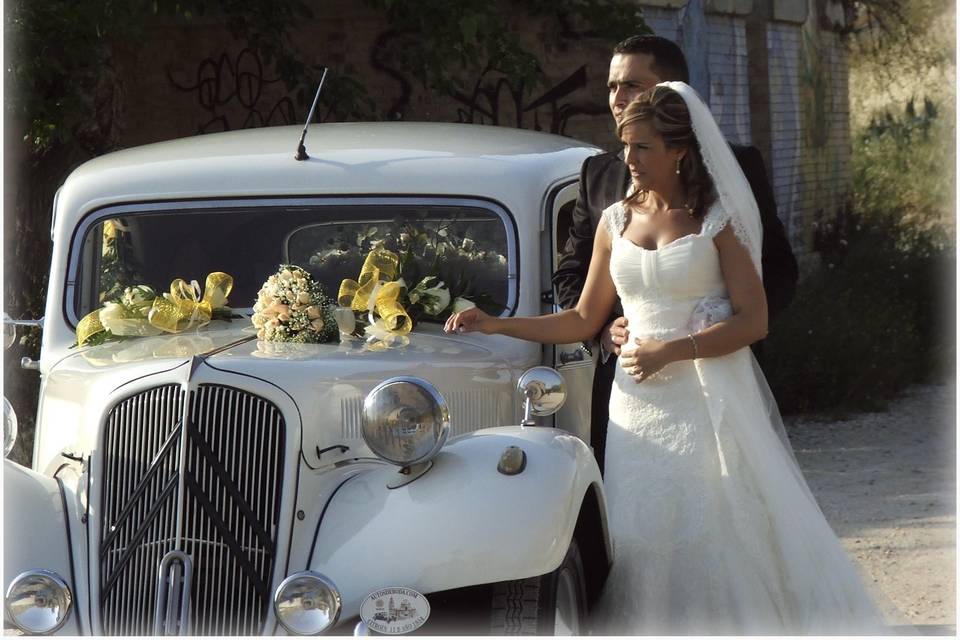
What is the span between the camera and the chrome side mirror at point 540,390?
3707mm

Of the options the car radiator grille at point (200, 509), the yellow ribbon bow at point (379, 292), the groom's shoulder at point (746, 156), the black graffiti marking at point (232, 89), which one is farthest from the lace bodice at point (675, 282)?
the black graffiti marking at point (232, 89)

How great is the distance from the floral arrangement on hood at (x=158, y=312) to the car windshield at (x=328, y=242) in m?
0.10

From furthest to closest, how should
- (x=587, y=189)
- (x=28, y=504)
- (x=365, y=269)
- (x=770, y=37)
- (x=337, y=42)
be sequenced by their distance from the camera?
(x=770, y=37) → (x=337, y=42) → (x=587, y=189) → (x=365, y=269) → (x=28, y=504)

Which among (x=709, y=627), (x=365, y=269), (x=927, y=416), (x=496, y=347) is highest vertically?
(x=365, y=269)

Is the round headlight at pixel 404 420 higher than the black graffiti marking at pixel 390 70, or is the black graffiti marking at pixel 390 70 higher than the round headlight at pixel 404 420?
the black graffiti marking at pixel 390 70

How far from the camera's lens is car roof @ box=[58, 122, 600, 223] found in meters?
4.27

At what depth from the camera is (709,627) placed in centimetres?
384

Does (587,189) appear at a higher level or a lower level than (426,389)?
higher

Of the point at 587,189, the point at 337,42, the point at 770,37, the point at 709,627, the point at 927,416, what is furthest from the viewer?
the point at 770,37

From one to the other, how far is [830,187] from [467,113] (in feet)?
21.5

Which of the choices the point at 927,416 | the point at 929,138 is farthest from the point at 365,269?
the point at 929,138

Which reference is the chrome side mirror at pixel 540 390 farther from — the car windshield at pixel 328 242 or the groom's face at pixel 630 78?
the groom's face at pixel 630 78

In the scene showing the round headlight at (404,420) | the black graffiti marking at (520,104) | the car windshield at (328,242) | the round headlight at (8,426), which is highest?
the black graffiti marking at (520,104)

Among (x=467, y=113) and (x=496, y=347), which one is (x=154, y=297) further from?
(x=467, y=113)
